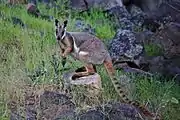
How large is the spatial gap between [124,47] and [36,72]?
2613mm

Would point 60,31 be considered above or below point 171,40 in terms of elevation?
above

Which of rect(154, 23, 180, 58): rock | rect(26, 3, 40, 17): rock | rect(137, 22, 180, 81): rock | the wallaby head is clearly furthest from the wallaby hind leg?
rect(26, 3, 40, 17): rock

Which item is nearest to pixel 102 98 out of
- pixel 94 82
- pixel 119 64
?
pixel 94 82

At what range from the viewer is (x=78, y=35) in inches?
292

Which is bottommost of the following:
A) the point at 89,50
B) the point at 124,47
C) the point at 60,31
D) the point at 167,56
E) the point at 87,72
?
the point at 124,47

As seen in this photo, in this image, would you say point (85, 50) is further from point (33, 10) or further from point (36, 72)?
point (33, 10)

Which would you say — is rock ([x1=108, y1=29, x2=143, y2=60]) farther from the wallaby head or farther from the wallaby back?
the wallaby head

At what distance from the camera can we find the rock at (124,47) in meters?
9.57

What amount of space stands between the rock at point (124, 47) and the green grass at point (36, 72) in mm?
547

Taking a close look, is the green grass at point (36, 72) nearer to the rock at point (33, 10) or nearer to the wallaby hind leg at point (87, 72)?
the wallaby hind leg at point (87, 72)

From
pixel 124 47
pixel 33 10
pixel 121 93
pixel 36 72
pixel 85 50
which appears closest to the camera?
Result: pixel 121 93

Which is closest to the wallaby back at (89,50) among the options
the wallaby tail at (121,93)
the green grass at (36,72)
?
the wallaby tail at (121,93)

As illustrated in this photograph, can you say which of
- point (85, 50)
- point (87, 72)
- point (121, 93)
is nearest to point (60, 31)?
point (85, 50)

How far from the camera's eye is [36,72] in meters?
7.52
